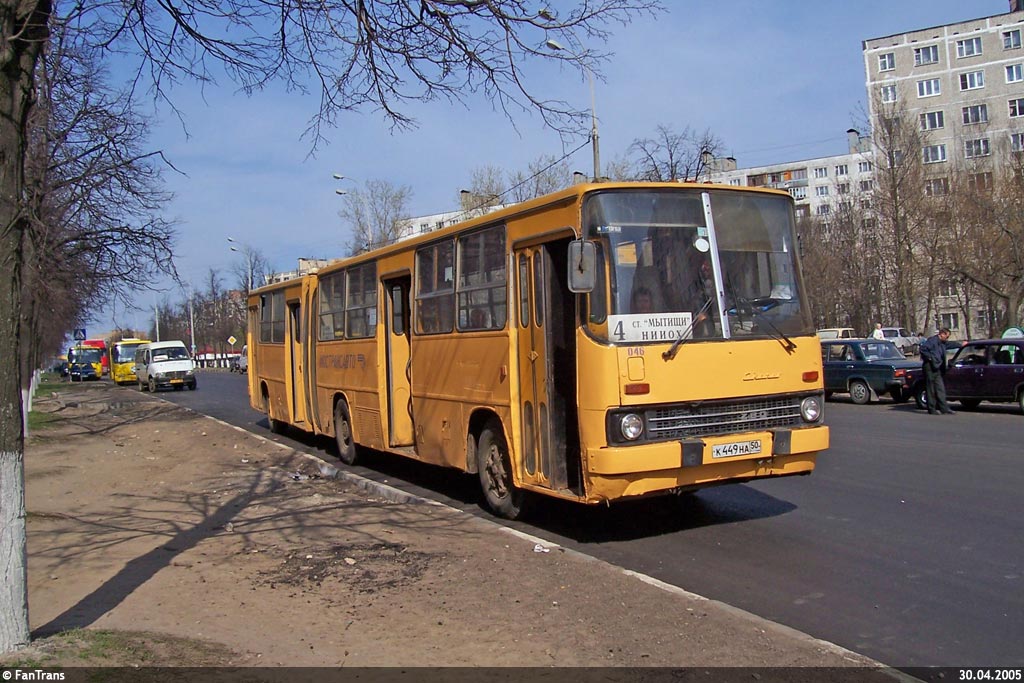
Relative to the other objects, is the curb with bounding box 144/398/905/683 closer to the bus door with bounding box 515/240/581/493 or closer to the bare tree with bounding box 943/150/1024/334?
the bus door with bounding box 515/240/581/493

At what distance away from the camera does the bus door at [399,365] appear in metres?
11.7

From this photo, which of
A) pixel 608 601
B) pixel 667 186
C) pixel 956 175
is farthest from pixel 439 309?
pixel 956 175

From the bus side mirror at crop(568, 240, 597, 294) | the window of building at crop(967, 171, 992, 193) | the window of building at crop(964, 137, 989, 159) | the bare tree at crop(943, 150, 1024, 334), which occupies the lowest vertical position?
the bus side mirror at crop(568, 240, 597, 294)

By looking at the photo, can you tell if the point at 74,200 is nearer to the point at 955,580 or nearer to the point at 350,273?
the point at 350,273

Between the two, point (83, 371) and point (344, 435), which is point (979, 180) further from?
point (83, 371)

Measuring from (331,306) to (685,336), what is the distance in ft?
27.3

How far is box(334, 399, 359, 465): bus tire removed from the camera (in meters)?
13.5

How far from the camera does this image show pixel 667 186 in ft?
24.9

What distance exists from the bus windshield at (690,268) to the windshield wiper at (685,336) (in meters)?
0.01

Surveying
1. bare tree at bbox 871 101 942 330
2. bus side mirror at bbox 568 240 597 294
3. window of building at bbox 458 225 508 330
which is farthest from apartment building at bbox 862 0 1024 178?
bus side mirror at bbox 568 240 597 294

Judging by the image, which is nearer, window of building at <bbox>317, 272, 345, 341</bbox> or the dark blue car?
window of building at <bbox>317, 272, 345, 341</bbox>

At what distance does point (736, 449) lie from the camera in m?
7.38

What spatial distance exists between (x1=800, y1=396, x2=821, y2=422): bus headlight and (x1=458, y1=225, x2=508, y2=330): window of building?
3013 millimetres

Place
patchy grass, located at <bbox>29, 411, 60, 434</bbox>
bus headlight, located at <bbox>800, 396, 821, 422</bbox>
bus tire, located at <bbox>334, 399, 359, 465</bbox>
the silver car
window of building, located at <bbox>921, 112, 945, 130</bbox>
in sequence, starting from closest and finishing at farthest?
bus headlight, located at <bbox>800, 396, 821, 422</bbox>
bus tire, located at <bbox>334, 399, 359, 465</bbox>
patchy grass, located at <bbox>29, 411, 60, 434</bbox>
the silver car
window of building, located at <bbox>921, 112, 945, 130</bbox>
